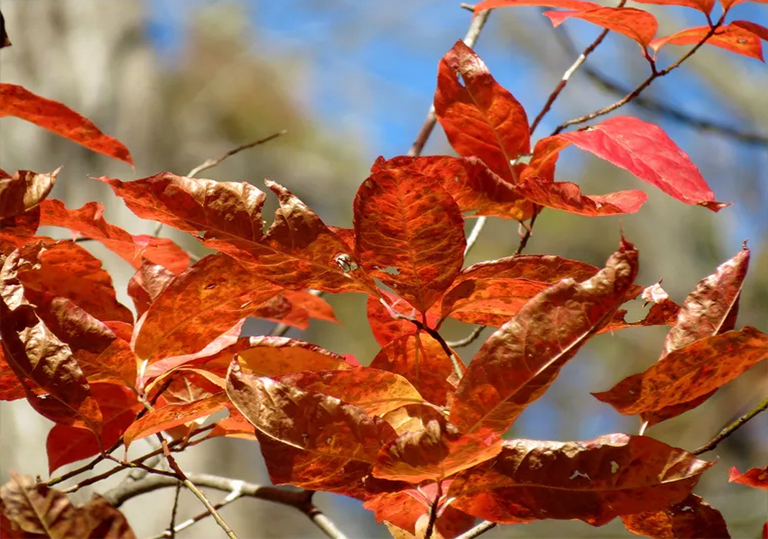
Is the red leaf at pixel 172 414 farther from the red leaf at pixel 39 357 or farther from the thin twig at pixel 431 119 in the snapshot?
the thin twig at pixel 431 119

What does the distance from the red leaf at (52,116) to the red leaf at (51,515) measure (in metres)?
0.32

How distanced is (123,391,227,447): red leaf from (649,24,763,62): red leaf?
1.33 ft

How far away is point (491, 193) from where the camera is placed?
0.44m

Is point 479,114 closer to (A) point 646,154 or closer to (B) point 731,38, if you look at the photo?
(A) point 646,154

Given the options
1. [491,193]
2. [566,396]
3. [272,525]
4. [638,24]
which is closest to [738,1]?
[638,24]

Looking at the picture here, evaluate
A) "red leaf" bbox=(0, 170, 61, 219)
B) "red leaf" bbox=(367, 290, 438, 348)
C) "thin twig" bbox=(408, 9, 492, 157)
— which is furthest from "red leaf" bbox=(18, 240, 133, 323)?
"thin twig" bbox=(408, 9, 492, 157)

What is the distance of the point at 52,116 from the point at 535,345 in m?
0.41

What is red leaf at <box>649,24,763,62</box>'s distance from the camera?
1.71 feet

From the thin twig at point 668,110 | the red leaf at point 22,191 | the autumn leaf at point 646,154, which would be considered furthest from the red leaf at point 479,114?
the thin twig at point 668,110

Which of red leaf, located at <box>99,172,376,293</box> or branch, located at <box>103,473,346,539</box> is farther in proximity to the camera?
branch, located at <box>103,473,346,539</box>

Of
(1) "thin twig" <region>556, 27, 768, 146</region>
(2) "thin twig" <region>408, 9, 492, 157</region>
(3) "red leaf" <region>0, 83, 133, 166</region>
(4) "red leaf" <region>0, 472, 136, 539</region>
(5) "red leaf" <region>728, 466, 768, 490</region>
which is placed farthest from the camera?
(1) "thin twig" <region>556, 27, 768, 146</region>

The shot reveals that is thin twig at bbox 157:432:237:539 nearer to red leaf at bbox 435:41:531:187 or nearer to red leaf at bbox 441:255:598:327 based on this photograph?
red leaf at bbox 441:255:598:327

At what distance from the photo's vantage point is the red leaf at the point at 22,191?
393 millimetres

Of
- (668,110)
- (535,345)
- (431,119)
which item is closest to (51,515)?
(535,345)
